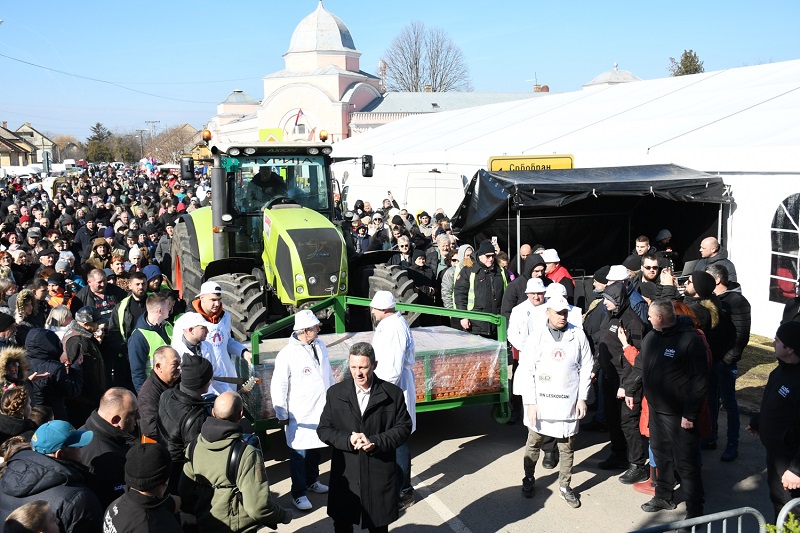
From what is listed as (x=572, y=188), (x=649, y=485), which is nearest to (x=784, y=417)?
(x=649, y=485)

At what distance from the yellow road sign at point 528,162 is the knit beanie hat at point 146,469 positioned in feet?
34.4

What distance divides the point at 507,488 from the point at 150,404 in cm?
304

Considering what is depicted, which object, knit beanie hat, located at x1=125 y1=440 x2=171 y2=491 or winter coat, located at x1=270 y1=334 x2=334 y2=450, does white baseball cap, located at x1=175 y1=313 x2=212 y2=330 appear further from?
knit beanie hat, located at x1=125 y1=440 x2=171 y2=491

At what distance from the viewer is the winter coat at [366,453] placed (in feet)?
15.7

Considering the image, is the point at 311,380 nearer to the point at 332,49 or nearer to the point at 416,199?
the point at 416,199

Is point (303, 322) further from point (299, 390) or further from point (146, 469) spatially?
point (146, 469)

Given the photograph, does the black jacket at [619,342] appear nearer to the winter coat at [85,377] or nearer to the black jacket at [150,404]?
the black jacket at [150,404]

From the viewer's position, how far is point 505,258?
963cm

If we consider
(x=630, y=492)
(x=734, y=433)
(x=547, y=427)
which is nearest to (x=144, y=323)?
(x=547, y=427)

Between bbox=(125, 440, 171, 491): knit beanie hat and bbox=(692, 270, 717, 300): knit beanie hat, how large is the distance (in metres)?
5.09

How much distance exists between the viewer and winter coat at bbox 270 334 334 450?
20.1ft

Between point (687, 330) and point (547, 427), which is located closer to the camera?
point (687, 330)

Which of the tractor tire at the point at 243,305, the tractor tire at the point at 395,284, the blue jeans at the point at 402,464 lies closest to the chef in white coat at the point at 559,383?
the blue jeans at the point at 402,464

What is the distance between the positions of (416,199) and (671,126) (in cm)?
654
